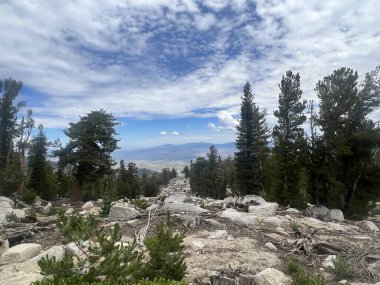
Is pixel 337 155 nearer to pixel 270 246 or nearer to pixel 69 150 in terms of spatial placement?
pixel 270 246

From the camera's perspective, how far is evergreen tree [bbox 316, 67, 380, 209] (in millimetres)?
23297

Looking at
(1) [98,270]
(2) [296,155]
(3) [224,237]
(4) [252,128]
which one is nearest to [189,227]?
(3) [224,237]

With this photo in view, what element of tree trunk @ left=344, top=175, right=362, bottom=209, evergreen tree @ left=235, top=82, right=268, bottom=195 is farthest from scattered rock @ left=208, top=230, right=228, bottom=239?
evergreen tree @ left=235, top=82, right=268, bottom=195

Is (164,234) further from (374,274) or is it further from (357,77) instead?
(357,77)

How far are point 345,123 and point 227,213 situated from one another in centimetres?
1583

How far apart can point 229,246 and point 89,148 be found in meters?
20.7

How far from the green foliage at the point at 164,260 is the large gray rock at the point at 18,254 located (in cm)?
429

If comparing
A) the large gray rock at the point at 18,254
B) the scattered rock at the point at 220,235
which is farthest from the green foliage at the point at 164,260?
the large gray rock at the point at 18,254

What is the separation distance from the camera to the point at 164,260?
6945 millimetres

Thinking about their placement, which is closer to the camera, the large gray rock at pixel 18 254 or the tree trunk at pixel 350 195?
the large gray rock at pixel 18 254

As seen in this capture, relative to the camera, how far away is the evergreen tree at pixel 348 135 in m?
23.3

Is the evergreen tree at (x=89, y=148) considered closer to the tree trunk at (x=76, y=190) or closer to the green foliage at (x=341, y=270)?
the tree trunk at (x=76, y=190)

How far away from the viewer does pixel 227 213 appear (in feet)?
45.4

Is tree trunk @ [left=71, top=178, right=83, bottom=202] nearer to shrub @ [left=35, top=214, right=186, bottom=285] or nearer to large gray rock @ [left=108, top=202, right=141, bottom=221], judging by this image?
large gray rock @ [left=108, top=202, right=141, bottom=221]
